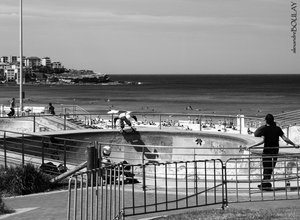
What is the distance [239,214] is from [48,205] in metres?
3.53

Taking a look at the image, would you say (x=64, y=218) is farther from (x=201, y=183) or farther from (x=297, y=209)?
(x=201, y=183)

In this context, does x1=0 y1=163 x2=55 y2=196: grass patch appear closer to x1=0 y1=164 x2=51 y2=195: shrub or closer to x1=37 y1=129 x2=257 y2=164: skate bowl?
x1=0 y1=164 x2=51 y2=195: shrub

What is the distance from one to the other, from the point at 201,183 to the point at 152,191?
5.99 feet

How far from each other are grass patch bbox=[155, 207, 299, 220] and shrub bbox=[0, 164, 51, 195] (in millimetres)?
4040

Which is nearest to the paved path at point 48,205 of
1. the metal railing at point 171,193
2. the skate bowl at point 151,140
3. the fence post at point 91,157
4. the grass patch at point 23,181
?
the metal railing at point 171,193

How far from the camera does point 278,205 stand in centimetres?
1080

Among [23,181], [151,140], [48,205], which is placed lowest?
[48,205]

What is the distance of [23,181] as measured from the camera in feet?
41.2

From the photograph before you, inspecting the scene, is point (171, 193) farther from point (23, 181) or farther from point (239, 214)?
point (23, 181)

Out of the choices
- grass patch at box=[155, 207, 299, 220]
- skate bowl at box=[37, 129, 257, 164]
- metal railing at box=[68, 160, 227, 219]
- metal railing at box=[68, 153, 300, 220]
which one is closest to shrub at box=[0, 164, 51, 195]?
metal railing at box=[68, 153, 300, 220]

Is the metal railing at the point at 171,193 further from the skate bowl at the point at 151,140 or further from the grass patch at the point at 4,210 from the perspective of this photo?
the skate bowl at the point at 151,140

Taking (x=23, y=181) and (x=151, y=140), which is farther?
(x=151, y=140)

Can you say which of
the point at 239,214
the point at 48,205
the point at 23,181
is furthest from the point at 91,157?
the point at 239,214

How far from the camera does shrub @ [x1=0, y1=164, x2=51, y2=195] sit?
1243 cm
